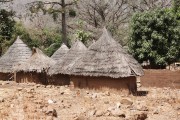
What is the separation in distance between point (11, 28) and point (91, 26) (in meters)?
11.0

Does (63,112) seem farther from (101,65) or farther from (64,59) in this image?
(64,59)

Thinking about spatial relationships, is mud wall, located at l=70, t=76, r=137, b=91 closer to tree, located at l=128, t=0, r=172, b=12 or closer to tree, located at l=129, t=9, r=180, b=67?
tree, located at l=129, t=9, r=180, b=67

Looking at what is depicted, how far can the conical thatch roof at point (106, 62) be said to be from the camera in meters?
17.3

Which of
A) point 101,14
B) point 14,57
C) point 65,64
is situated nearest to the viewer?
point 65,64

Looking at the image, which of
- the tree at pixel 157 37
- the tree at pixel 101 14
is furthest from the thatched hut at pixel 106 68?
the tree at pixel 101 14

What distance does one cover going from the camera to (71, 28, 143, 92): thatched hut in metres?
17.4

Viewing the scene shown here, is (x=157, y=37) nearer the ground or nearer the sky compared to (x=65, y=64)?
nearer the sky

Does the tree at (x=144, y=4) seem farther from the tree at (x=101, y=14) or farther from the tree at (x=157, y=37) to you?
the tree at (x=157, y=37)

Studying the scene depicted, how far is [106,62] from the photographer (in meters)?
17.9

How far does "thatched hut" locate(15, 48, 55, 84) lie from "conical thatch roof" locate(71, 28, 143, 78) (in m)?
4.66

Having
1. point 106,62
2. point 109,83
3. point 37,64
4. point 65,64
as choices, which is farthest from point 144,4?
point 109,83

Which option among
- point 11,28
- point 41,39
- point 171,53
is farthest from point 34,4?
point 171,53

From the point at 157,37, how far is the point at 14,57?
888 cm

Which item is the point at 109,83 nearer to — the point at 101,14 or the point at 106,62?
the point at 106,62
